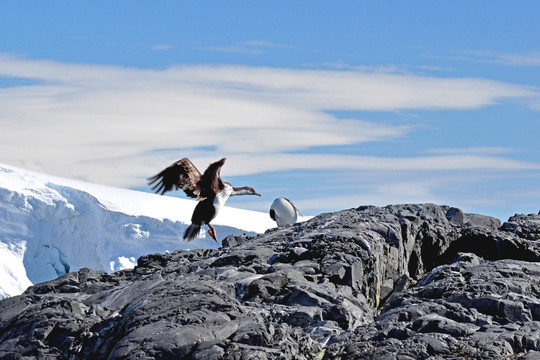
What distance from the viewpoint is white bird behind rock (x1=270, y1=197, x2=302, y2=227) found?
22109 millimetres

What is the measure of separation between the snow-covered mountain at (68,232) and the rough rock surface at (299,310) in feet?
73.5

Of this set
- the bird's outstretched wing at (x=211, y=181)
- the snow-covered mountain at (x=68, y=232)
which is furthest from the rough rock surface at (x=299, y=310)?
the snow-covered mountain at (x=68, y=232)

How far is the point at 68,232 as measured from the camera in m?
37.5

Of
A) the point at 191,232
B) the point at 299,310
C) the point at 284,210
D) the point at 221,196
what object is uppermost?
the point at 284,210

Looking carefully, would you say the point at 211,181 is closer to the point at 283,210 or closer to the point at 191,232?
the point at 191,232

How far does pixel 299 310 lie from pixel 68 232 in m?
29.9

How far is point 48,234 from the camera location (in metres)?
37.6

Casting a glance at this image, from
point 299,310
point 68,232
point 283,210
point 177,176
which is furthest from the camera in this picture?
point 68,232

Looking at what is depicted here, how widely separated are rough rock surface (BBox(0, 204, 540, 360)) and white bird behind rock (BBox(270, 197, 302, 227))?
7423 millimetres

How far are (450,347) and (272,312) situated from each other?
8.55ft

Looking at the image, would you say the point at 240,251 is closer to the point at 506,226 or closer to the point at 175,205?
the point at 506,226

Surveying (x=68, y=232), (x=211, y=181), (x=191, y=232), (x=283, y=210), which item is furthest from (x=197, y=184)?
(x=68, y=232)

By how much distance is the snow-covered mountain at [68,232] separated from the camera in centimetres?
3684

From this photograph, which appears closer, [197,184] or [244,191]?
[197,184]
